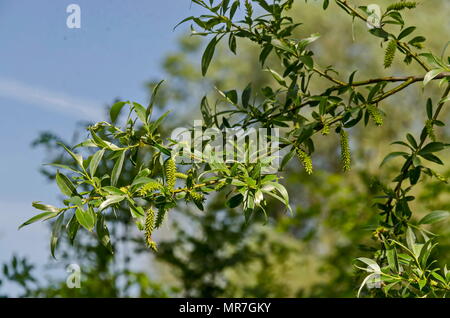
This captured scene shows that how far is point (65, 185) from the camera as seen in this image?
73 cm

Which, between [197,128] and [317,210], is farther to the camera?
[317,210]

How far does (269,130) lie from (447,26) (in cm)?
650

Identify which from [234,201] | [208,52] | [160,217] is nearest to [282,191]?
[234,201]

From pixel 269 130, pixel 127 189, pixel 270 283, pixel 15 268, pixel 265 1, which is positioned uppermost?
pixel 265 1

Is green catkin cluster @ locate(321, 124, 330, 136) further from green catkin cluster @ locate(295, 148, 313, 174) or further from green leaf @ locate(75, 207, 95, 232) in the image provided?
green leaf @ locate(75, 207, 95, 232)

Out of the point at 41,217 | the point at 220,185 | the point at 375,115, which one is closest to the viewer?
the point at 41,217

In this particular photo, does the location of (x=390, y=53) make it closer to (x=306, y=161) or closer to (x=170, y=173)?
(x=306, y=161)

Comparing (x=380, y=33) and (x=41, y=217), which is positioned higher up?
(x=380, y=33)

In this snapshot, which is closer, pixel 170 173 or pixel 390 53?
pixel 170 173

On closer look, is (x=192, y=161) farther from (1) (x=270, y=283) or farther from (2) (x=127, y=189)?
(1) (x=270, y=283)

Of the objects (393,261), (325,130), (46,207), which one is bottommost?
(393,261)

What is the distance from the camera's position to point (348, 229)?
8.35ft

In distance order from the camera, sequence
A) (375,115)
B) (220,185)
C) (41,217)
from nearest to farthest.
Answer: (41,217)
(220,185)
(375,115)

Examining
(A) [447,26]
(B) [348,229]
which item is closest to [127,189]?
(B) [348,229]
